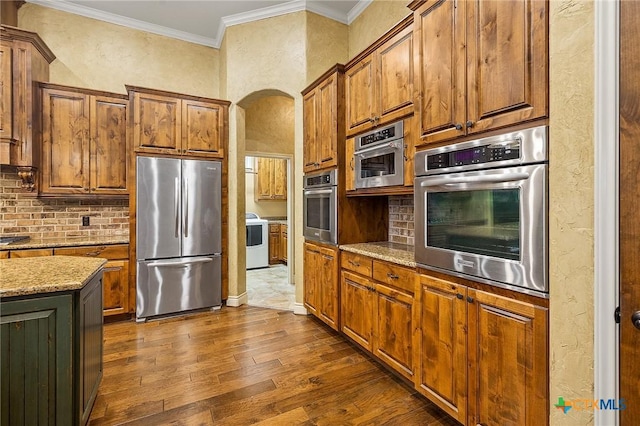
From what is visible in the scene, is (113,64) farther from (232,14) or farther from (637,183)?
(637,183)

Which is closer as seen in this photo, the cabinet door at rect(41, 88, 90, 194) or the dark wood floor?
the dark wood floor

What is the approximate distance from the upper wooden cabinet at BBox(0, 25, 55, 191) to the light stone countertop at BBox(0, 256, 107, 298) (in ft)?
6.24

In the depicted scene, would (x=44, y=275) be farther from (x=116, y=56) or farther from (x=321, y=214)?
(x=116, y=56)

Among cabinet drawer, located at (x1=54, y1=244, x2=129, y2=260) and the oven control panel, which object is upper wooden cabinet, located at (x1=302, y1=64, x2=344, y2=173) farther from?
cabinet drawer, located at (x1=54, y1=244, x2=129, y2=260)

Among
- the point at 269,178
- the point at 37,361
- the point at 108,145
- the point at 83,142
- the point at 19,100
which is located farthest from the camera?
the point at 269,178

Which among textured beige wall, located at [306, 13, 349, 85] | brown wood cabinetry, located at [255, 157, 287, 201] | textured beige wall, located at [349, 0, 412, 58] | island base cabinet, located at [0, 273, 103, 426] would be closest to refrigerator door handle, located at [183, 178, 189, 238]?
textured beige wall, located at [306, 13, 349, 85]

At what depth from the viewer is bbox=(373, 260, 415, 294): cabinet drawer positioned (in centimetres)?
212

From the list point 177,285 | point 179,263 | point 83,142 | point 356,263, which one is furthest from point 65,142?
point 356,263

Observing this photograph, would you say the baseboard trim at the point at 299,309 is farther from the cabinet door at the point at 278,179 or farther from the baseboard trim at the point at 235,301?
the cabinet door at the point at 278,179

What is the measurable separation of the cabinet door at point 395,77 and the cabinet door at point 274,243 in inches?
187

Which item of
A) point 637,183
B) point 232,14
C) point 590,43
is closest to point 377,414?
point 637,183

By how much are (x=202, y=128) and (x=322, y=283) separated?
239 cm

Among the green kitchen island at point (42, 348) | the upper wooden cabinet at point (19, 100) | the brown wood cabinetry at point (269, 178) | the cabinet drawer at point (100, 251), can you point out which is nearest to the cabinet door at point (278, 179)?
the brown wood cabinetry at point (269, 178)

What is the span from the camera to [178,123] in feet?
12.5
